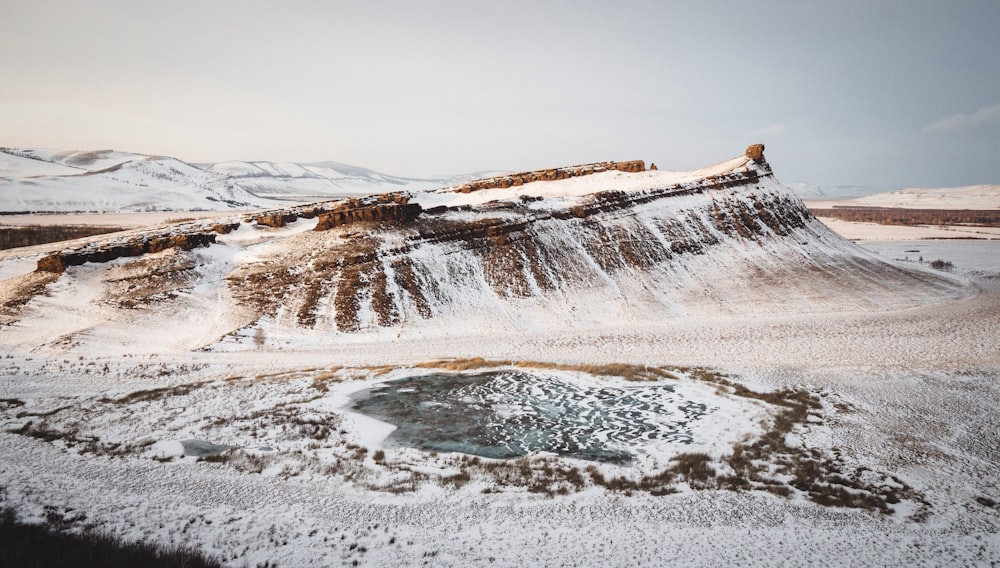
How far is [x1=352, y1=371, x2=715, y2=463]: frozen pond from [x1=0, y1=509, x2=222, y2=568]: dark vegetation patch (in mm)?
8153

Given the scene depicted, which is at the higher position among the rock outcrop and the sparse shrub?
the rock outcrop

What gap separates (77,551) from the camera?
8750 mm

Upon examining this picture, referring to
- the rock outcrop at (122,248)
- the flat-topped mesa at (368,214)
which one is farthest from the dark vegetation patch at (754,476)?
the rock outcrop at (122,248)

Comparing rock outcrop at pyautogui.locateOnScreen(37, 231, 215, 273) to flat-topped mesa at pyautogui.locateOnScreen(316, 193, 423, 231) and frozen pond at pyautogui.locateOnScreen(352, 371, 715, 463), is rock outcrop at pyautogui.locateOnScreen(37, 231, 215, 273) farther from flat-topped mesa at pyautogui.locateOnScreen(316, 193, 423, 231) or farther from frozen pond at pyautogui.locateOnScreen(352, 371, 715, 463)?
frozen pond at pyautogui.locateOnScreen(352, 371, 715, 463)

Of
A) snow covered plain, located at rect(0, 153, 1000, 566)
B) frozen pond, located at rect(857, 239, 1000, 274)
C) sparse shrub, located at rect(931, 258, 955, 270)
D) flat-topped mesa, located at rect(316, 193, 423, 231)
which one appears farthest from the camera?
frozen pond, located at rect(857, 239, 1000, 274)

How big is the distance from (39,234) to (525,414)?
290 feet

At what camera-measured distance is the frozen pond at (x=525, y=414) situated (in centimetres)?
1745

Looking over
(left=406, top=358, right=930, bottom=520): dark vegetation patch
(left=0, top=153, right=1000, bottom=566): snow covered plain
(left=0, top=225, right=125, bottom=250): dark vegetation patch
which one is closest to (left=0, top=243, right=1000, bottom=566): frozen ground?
(left=0, top=153, right=1000, bottom=566): snow covered plain

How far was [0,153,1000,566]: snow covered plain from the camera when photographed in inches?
447

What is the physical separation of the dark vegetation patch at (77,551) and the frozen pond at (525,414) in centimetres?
815

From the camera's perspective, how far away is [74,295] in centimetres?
3519

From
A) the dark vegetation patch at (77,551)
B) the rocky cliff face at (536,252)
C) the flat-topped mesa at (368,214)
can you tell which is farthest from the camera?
the flat-topped mesa at (368,214)

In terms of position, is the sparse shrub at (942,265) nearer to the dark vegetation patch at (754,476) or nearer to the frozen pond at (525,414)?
the frozen pond at (525,414)

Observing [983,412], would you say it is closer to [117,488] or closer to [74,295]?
[117,488]
